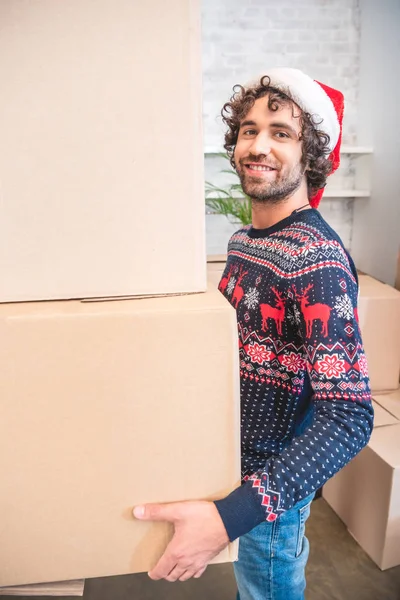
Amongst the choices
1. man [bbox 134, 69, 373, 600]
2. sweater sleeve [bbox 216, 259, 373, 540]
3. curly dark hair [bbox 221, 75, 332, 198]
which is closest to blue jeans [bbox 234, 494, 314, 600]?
man [bbox 134, 69, 373, 600]

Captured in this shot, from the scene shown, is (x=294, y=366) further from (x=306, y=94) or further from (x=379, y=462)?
(x=379, y=462)

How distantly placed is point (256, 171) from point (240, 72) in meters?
1.77

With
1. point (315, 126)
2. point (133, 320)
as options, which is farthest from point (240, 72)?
point (133, 320)

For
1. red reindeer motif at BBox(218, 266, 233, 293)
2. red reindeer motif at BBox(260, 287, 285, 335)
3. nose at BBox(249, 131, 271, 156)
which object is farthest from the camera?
red reindeer motif at BBox(218, 266, 233, 293)

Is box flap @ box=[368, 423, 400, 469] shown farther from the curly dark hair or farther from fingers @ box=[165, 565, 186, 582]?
fingers @ box=[165, 565, 186, 582]

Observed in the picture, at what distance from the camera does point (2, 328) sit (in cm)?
55

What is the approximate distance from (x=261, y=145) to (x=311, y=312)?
37 centimetres

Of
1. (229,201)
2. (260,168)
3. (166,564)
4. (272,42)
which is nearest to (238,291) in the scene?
(260,168)

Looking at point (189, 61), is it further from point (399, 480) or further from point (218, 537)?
point (399, 480)

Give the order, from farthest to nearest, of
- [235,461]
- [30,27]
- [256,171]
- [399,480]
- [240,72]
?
[240,72], [399,480], [256,171], [235,461], [30,27]

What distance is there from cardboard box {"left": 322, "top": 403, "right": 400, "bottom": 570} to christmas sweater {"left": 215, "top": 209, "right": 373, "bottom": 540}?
84cm

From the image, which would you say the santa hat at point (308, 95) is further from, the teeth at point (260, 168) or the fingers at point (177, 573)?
the fingers at point (177, 573)

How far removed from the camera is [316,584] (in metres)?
1.52

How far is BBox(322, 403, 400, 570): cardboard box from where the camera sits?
4.96 feet
